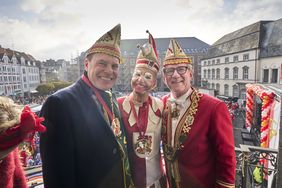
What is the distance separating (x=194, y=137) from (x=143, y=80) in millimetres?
1159

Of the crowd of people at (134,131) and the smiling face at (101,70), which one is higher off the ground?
the smiling face at (101,70)

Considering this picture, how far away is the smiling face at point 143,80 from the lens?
299 centimetres

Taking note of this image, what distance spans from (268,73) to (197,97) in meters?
29.8

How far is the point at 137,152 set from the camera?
2.81m

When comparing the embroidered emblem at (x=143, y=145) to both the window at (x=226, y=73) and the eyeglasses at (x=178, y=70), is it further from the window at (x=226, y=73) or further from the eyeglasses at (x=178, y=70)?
the window at (x=226, y=73)

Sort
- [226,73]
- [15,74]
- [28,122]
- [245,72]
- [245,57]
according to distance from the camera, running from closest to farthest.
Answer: [28,122]
[245,57]
[245,72]
[226,73]
[15,74]

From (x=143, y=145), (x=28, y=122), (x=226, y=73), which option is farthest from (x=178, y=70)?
(x=226, y=73)

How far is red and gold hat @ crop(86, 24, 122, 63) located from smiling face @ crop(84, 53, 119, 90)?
0.05 meters

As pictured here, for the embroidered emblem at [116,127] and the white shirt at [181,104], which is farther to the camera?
the white shirt at [181,104]

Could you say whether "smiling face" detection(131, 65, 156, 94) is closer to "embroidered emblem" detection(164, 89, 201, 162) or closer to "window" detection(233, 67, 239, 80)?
"embroidered emblem" detection(164, 89, 201, 162)

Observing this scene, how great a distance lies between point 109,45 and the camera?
2477mm

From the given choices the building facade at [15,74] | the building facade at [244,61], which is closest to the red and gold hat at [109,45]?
the building facade at [244,61]

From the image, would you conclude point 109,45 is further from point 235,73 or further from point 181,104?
point 235,73

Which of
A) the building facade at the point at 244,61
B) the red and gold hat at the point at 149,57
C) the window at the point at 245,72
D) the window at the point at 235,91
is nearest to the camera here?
the red and gold hat at the point at 149,57
